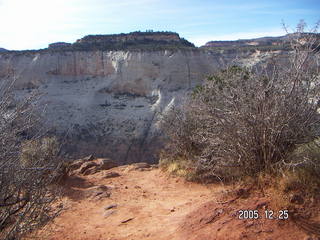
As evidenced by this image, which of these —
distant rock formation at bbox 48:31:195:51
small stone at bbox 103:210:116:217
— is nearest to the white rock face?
distant rock formation at bbox 48:31:195:51

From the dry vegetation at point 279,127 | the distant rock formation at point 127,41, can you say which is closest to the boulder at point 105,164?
the dry vegetation at point 279,127

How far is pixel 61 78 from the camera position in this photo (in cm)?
3044

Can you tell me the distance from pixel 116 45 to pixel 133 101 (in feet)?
23.8

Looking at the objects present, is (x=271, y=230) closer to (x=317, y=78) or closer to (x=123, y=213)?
(x=317, y=78)

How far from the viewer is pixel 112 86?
95.0 ft

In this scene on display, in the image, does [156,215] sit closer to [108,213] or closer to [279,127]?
[108,213]

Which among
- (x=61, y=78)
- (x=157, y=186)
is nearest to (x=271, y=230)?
(x=157, y=186)

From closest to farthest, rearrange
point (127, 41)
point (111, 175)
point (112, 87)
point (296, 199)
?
point (296, 199), point (111, 175), point (112, 87), point (127, 41)

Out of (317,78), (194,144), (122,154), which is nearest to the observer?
(317,78)

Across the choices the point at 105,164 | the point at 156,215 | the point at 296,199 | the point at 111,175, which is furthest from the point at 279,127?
the point at 105,164

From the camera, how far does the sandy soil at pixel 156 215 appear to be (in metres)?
4.10

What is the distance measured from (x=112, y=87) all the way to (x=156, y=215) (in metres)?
23.9

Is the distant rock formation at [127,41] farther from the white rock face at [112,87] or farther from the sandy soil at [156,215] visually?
the sandy soil at [156,215]

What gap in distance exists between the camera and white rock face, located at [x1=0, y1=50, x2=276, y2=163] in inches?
972
